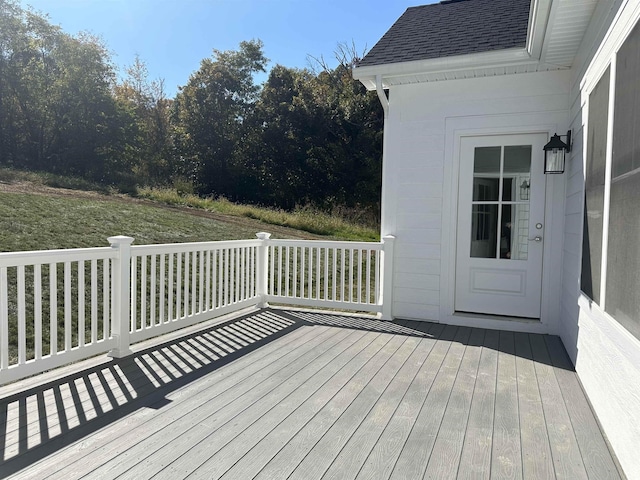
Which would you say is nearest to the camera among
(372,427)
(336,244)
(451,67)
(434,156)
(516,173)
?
(372,427)

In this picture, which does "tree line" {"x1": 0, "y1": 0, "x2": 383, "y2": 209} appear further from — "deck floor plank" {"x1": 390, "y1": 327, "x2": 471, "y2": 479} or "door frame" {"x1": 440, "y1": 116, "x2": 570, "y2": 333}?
"deck floor plank" {"x1": 390, "y1": 327, "x2": 471, "y2": 479}

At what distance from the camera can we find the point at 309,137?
1844 cm

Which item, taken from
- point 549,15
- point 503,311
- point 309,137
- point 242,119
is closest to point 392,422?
point 503,311

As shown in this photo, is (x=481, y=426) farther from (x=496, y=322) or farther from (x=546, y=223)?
(x=546, y=223)

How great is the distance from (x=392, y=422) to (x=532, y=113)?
3.24 m

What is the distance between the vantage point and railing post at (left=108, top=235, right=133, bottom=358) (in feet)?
10.7

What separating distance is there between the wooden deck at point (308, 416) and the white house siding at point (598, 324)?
142mm

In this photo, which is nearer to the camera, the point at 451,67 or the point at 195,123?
the point at 451,67


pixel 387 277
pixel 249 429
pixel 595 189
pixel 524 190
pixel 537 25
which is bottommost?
pixel 249 429

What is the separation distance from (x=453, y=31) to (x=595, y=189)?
9.07 ft

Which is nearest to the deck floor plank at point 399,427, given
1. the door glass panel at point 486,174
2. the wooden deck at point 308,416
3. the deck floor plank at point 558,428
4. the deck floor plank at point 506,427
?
the wooden deck at point 308,416

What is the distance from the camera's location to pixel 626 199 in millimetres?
1928

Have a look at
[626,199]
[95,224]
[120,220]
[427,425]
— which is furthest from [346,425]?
[120,220]

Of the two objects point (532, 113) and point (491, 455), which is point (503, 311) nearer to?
point (532, 113)
